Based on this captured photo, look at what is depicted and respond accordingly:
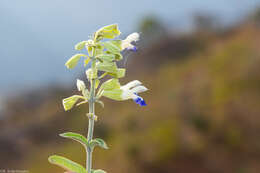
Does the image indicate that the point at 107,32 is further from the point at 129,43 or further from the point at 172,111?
the point at 172,111

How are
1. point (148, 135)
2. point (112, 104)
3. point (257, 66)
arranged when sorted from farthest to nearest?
point (112, 104), point (257, 66), point (148, 135)

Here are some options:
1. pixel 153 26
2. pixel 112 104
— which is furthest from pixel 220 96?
pixel 153 26

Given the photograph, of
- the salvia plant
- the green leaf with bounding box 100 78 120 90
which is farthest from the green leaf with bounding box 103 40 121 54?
the green leaf with bounding box 100 78 120 90

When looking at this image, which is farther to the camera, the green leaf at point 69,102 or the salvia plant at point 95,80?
the green leaf at point 69,102

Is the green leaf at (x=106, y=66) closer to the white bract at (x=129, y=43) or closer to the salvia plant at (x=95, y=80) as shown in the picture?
the salvia plant at (x=95, y=80)

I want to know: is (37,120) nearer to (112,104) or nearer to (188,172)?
(112,104)

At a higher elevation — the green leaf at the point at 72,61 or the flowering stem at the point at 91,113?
the green leaf at the point at 72,61

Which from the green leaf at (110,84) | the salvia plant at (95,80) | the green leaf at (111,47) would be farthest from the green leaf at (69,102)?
the green leaf at (111,47)

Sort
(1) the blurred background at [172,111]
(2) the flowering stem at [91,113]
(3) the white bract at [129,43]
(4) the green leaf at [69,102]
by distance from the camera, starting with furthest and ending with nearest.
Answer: (1) the blurred background at [172,111]
(3) the white bract at [129,43]
(4) the green leaf at [69,102]
(2) the flowering stem at [91,113]

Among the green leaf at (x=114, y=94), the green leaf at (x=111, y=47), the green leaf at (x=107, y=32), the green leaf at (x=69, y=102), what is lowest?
the green leaf at (x=69, y=102)
